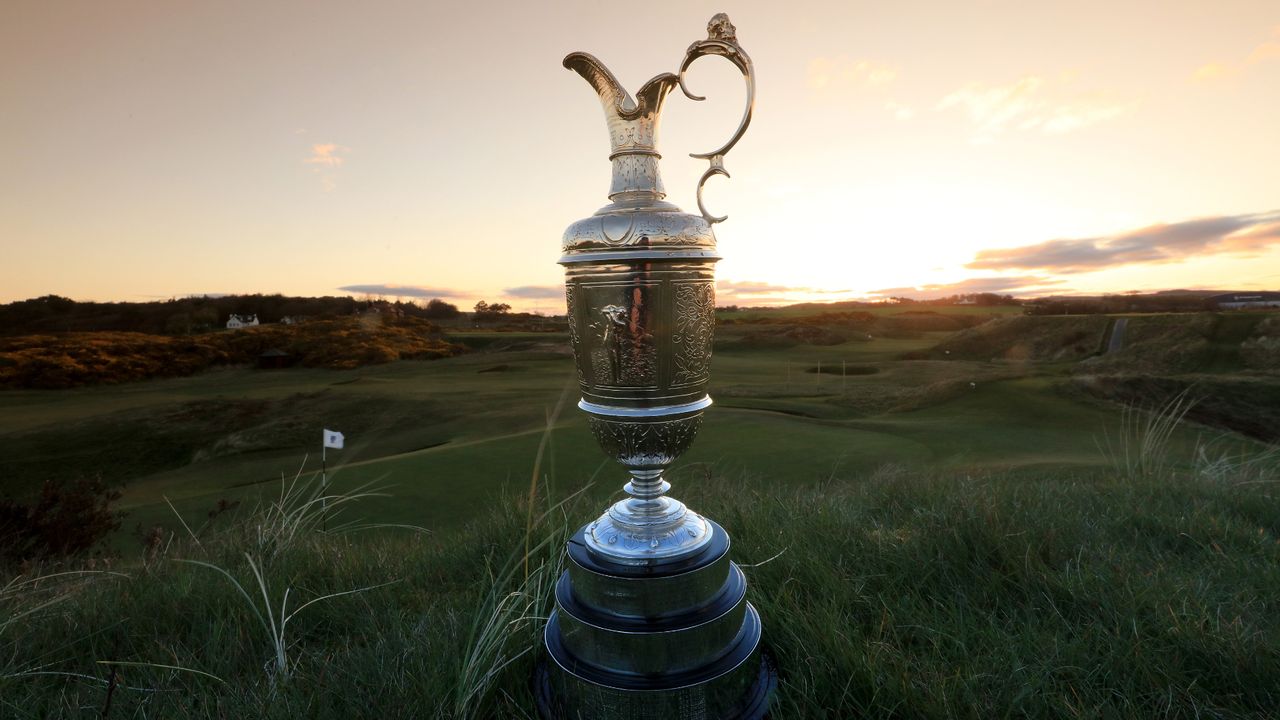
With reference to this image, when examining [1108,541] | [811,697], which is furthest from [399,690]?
[1108,541]

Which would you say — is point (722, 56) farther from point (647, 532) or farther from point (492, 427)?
point (492, 427)

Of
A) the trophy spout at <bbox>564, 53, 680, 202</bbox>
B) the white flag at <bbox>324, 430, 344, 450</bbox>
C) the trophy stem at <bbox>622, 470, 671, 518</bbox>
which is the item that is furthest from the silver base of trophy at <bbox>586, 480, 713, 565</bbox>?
the white flag at <bbox>324, 430, 344, 450</bbox>

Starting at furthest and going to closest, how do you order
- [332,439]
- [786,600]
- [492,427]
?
1. [492,427]
2. [332,439]
3. [786,600]

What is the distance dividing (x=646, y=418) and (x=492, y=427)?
49.3 feet

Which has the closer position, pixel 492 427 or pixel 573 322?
pixel 573 322

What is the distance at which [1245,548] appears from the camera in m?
3.84

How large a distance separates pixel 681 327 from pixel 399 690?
68.5 inches

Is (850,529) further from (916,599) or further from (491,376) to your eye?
(491,376)

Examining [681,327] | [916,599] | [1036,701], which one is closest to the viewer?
[681,327]

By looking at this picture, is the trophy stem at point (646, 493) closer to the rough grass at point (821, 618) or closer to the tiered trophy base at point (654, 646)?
the tiered trophy base at point (654, 646)

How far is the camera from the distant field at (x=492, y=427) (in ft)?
31.1

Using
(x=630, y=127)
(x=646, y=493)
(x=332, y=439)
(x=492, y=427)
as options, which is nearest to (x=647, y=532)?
(x=646, y=493)

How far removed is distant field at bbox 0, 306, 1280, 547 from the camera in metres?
9.48

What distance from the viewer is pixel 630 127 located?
86.4 inches
